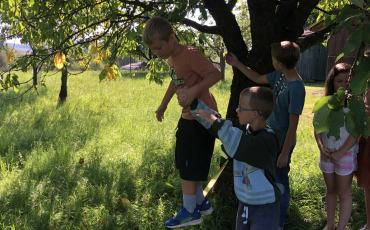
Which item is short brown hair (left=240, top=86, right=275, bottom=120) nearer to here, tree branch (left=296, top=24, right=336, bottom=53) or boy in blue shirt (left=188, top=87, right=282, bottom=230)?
boy in blue shirt (left=188, top=87, right=282, bottom=230)

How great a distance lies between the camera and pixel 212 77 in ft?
6.53

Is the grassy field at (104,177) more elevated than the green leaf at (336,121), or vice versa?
the green leaf at (336,121)

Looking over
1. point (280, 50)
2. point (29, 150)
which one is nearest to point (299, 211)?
point (280, 50)

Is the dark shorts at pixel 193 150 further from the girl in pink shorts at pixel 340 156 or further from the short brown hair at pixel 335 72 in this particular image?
the short brown hair at pixel 335 72

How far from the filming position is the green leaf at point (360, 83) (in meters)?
0.97

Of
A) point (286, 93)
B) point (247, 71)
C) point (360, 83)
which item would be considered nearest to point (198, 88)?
point (286, 93)

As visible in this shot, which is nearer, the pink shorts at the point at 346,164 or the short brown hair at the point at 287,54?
the short brown hair at the point at 287,54

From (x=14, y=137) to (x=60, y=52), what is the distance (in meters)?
2.85

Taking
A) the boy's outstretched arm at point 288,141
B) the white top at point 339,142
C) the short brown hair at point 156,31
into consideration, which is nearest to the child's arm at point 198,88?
the short brown hair at point 156,31

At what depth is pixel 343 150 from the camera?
7.84 ft

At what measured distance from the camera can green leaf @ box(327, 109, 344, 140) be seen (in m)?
0.98

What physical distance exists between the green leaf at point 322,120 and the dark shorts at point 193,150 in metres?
1.16

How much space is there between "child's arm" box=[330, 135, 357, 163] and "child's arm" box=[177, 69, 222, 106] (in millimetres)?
1248

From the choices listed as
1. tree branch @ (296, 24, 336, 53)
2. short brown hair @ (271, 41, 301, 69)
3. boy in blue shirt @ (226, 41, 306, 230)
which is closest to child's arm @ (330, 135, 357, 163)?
boy in blue shirt @ (226, 41, 306, 230)
